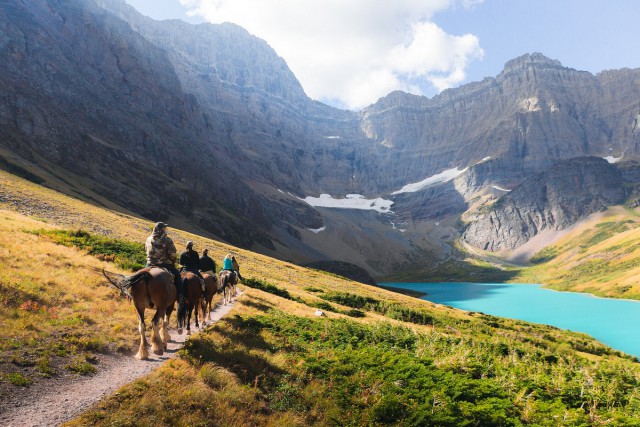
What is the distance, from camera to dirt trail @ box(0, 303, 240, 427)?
8.01m

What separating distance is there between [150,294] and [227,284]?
46.7ft

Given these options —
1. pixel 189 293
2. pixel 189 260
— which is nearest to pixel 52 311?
pixel 189 293

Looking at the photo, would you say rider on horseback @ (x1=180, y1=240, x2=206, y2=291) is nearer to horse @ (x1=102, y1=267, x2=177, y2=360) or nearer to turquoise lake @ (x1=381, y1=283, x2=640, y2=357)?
horse @ (x1=102, y1=267, x2=177, y2=360)

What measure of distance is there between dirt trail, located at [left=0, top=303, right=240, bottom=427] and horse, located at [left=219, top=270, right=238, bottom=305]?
13713mm

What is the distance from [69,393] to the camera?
369 inches

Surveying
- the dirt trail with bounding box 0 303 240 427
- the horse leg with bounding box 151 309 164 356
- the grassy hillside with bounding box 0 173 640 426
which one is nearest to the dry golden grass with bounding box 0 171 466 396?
the grassy hillside with bounding box 0 173 640 426

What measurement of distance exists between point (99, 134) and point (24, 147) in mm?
49477

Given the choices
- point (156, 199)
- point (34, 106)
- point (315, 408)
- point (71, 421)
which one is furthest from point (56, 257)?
point (34, 106)

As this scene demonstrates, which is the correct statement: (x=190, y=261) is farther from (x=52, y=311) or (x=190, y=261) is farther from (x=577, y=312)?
(x=577, y=312)

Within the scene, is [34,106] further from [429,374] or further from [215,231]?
[429,374]

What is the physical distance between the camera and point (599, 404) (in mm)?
13234

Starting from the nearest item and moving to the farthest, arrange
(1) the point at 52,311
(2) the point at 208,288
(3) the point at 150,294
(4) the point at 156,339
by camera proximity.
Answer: (3) the point at 150,294
(4) the point at 156,339
(1) the point at 52,311
(2) the point at 208,288

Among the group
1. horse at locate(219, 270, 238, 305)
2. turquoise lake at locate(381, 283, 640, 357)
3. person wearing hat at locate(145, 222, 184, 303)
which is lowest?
turquoise lake at locate(381, 283, 640, 357)

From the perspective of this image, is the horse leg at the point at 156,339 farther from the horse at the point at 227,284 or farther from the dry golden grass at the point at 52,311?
the horse at the point at 227,284
